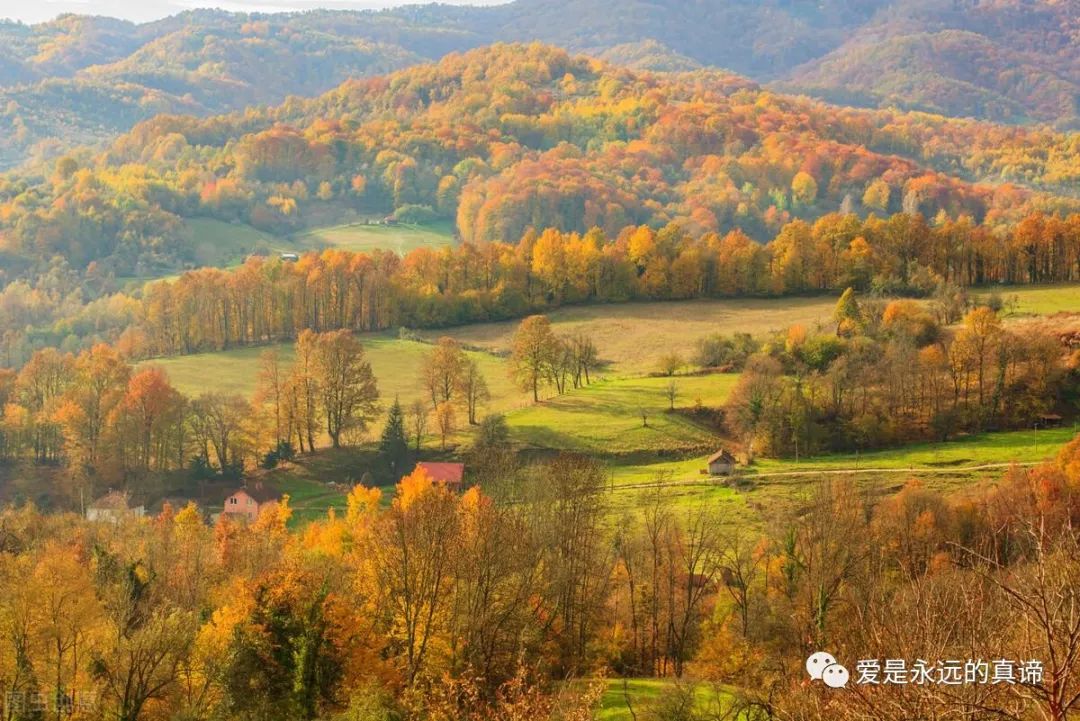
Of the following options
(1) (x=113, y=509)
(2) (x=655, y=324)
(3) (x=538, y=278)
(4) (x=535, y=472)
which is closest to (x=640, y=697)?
(4) (x=535, y=472)

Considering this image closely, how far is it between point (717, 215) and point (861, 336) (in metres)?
90.4

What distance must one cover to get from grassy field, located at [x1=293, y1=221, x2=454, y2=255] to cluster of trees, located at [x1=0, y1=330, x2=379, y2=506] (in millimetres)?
70437

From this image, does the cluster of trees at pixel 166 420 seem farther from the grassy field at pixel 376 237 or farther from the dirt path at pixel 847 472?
the grassy field at pixel 376 237

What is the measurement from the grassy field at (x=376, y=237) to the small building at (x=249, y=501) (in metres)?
81.1

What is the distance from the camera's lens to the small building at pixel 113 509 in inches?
2135

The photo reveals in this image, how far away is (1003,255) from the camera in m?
93.9

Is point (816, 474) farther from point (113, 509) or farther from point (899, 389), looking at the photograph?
point (113, 509)

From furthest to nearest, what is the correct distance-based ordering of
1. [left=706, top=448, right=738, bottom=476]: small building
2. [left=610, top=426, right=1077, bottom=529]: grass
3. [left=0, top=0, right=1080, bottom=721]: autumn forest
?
[left=706, top=448, right=738, bottom=476]: small building, [left=610, top=426, right=1077, bottom=529]: grass, [left=0, top=0, right=1080, bottom=721]: autumn forest

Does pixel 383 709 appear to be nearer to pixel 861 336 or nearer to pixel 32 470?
pixel 32 470

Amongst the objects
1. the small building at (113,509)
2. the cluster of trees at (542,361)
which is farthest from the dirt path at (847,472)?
the small building at (113,509)

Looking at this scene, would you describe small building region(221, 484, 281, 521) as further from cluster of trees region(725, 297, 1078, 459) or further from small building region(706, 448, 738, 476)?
cluster of trees region(725, 297, 1078, 459)

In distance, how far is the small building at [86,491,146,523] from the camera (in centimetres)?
5422

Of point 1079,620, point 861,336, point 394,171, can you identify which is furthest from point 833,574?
point 394,171

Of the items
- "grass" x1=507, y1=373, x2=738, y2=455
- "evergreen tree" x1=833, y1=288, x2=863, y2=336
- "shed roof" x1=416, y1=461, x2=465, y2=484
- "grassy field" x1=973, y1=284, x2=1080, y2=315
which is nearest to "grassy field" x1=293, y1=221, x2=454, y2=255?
"evergreen tree" x1=833, y1=288, x2=863, y2=336
